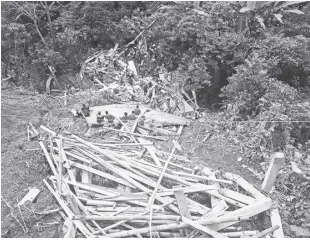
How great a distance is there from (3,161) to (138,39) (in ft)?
25.2

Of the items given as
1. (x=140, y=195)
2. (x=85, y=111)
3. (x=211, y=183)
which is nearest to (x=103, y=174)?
(x=140, y=195)

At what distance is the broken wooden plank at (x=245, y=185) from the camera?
4.82 m

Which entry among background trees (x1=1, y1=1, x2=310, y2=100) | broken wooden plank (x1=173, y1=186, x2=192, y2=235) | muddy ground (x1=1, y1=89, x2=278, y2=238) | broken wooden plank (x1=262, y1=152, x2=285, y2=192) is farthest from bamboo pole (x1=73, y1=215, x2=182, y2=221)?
background trees (x1=1, y1=1, x2=310, y2=100)

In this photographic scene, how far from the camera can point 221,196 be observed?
4684mm

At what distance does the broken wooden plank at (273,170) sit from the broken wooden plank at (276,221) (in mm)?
527

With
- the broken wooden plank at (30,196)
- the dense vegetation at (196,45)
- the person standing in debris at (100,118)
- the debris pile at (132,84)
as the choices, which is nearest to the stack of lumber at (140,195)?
the broken wooden plank at (30,196)

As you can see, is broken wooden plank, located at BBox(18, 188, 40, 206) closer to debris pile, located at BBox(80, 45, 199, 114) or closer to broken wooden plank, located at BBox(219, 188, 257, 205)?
broken wooden plank, located at BBox(219, 188, 257, 205)

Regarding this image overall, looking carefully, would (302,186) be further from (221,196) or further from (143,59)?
(143,59)

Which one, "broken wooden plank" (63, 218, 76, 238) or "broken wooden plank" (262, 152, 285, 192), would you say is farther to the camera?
"broken wooden plank" (262, 152, 285, 192)

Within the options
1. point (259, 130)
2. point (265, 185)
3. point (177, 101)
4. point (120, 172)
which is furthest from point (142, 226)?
point (177, 101)

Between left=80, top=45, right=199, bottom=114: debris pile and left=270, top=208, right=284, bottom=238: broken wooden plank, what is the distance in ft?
13.8

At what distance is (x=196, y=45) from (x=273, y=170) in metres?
5.17

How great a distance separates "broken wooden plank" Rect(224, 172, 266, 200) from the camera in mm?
4820

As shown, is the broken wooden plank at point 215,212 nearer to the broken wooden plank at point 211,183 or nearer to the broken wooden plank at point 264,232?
the broken wooden plank at point 211,183
